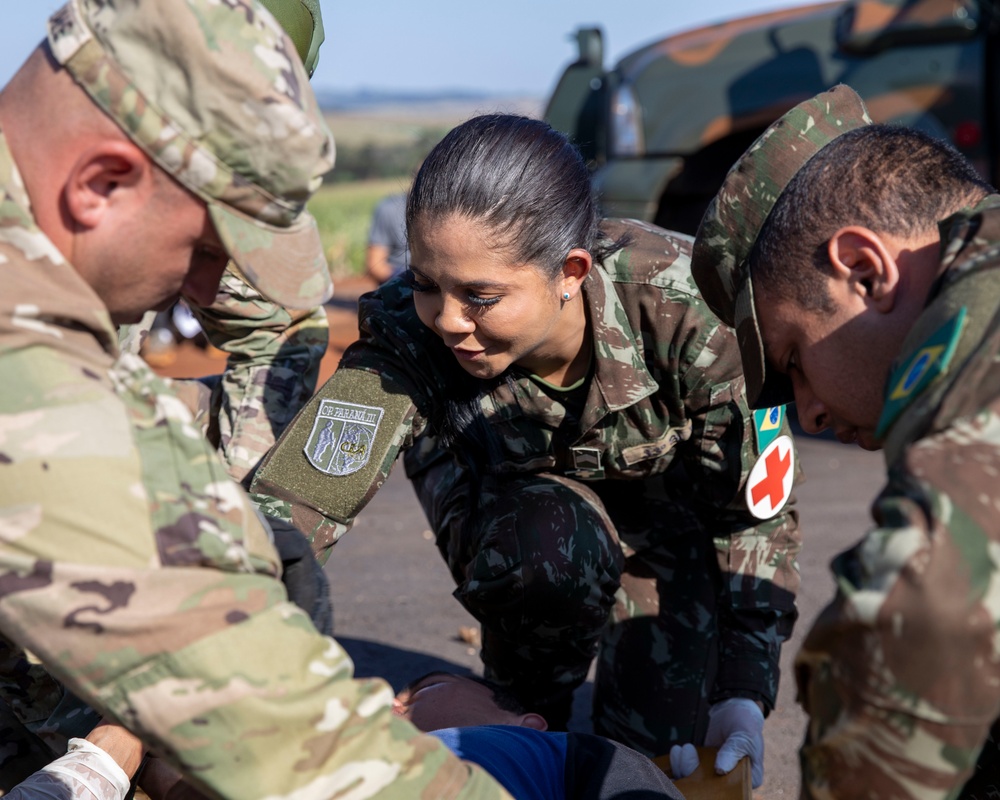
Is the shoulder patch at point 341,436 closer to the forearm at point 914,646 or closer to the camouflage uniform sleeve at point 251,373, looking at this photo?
the camouflage uniform sleeve at point 251,373

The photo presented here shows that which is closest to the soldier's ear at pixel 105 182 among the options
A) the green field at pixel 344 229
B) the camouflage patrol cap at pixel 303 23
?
the camouflage patrol cap at pixel 303 23

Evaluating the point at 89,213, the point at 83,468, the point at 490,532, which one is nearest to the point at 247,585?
the point at 83,468

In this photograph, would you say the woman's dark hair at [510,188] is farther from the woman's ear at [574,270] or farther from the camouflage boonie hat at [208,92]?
the camouflage boonie hat at [208,92]

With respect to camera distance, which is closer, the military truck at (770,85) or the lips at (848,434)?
the lips at (848,434)

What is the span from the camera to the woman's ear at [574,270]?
2.67m

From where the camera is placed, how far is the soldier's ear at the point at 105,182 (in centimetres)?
144

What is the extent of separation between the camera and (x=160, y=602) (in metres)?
1.37

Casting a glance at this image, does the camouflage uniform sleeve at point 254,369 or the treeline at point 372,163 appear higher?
the camouflage uniform sleeve at point 254,369

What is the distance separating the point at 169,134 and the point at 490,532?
63.7 inches

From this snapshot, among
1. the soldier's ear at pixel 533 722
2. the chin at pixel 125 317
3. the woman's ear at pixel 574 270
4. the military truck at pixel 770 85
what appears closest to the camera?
the chin at pixel 125 317

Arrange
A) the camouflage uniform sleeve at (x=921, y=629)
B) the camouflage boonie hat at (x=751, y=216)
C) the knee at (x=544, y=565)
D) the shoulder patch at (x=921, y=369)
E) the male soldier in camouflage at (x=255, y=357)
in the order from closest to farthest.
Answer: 1. the camouflage uniform sleeve at (x=921, y=629)
2. the shoulder patch at (x=921, y=369)
3. the camouflage boonie hat at (x=751, y=216)
4. the knee at (x=544, y=565)
5. the male soldier in camouflage at (x=255, y=357)

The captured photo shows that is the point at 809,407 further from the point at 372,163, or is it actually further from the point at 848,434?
the point at 372,163

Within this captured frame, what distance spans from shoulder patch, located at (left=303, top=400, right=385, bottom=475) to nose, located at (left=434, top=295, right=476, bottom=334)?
11.1 inches

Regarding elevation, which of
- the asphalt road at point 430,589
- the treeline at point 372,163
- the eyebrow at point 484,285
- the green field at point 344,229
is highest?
the eyebrow at point 484,285
